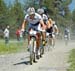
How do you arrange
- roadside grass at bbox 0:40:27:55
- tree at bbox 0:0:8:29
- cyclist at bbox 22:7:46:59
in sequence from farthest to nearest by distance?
tree at bbox 0:0:8:29
roadside grass at bbox 0:40:27:55
cyclist at bbox 22:7:46:59

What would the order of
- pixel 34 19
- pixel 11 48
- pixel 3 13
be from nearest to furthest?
pixel 34 19
pixel 11 48
pixel 3 13

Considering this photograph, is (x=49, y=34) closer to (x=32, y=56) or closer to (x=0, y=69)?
(x=32, y=56)

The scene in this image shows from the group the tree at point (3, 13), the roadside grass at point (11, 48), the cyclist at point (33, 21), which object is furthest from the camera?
the tree at point (3, 13)

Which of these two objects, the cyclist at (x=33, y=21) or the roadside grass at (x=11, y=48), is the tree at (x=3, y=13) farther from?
the cyclist at (x=33, y=21)

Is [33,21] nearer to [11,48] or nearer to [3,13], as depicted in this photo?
[11,48]

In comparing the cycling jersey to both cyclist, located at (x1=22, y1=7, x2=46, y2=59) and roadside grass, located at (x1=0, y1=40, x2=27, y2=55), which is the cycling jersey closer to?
cyclist, located at (x1=22, y1=7, x2=46, y2=59)

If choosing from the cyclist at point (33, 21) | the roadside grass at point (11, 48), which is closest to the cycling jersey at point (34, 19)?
the cyclist at point (33, 21)

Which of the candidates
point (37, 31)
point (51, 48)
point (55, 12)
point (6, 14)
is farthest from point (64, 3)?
point (37, 31)

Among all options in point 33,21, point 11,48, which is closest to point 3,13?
point 11,48

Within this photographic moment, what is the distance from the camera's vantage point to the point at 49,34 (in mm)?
22719

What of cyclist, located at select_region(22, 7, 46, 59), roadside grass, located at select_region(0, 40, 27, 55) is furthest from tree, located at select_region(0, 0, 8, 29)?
cyclist, located at select_region(22, 7, 46, 59)

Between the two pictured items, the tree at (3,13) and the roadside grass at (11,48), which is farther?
the tree at (3,13)

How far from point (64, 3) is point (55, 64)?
280 ft

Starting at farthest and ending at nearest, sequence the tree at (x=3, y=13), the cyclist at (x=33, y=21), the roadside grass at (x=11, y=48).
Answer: the tree at (x=3, y=13) → the roadside grass at (x=11, y=48) → the cyclist at (x=33, y=21)
